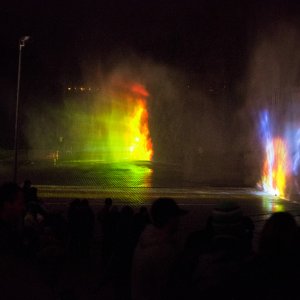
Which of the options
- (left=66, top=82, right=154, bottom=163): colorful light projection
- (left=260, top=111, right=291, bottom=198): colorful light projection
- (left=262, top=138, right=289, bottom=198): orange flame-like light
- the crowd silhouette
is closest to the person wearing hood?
the crowd silhouette

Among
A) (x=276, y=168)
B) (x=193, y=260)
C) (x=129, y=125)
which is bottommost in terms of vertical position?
(x=193, y=260)

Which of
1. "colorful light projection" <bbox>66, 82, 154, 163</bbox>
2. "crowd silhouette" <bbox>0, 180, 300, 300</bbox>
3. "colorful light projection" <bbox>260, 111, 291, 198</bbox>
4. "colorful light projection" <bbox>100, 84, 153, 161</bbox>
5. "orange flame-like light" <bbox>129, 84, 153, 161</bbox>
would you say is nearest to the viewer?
"crowd silhouette" <bbox>0, 180, 300, 300</bbox>

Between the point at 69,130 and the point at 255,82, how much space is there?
195 feet

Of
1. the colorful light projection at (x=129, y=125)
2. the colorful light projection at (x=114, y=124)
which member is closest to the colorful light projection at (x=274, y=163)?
the colorful light projection at (x=114, y=124)

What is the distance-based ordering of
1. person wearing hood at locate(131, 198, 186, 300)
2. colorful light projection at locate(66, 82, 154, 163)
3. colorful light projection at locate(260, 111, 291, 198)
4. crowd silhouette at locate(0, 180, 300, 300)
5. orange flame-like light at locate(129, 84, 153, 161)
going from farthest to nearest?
colorful light projection at locate(66, 82, 154, 163), orange flame-like light at locate(129, 84, 153, 161), colorful light projection at locate(260, 111, 291, 198), person wearing hood at locate(131, 198, 186, 300), crowd silhouette at locate(0, 180, 300, 300)

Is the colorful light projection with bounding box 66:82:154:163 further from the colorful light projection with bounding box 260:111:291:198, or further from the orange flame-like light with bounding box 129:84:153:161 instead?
the colorful light projection with bounding box 260:111:291:198

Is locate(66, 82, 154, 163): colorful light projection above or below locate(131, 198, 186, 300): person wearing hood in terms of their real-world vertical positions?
above

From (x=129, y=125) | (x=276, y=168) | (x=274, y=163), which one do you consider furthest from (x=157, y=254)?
(x=129, y=125)

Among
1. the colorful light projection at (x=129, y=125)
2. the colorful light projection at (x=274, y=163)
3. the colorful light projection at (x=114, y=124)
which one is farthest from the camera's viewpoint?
the colorful light projection at (x=114, y=124)

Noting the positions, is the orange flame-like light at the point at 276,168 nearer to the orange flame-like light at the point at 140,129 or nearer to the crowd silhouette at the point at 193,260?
the crowd silhouette at the point at 193,260

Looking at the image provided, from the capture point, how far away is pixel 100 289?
8.03 meters

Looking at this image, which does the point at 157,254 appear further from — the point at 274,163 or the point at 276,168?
the point at 274,163

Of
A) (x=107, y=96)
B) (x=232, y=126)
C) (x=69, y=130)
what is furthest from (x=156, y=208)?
(x=69, y=130)

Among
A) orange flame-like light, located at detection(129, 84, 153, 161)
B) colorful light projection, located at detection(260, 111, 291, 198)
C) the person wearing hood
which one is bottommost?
the person wearing hood
